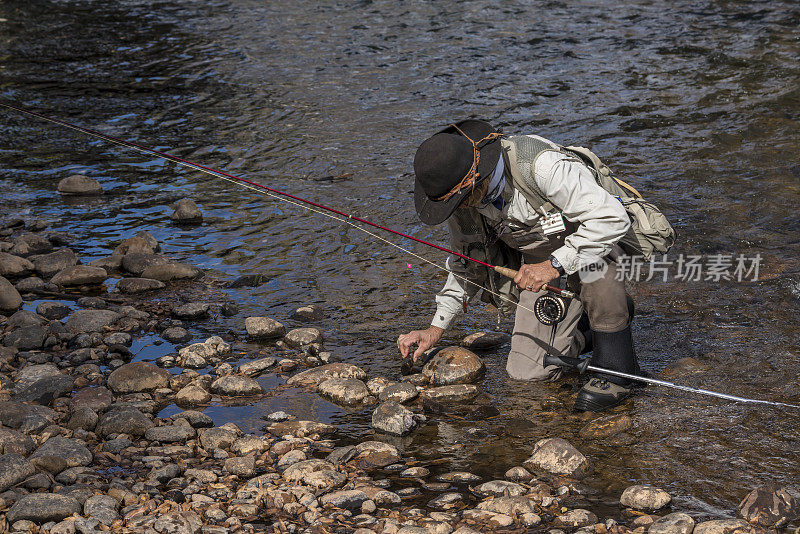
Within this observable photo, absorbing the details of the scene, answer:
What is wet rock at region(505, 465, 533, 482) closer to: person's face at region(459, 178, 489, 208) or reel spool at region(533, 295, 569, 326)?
→ reel spool at region(533, 295, 569, 326)

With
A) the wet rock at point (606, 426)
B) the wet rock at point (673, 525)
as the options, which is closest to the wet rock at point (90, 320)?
the wet rock at point (606, 426)

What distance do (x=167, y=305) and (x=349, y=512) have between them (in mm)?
2748

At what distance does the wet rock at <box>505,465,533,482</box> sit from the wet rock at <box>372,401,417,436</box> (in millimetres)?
640

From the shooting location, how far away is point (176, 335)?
5230mm

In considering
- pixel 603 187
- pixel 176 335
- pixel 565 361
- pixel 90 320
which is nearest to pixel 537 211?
pixel 603 187

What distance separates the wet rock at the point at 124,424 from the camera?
4094mm

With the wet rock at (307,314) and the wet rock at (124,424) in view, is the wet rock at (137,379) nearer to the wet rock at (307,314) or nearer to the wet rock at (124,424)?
the wet rock at (124,424)

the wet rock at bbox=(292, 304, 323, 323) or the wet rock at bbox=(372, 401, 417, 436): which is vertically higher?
the wet rock at bbox=(372, 401, 417, 436)

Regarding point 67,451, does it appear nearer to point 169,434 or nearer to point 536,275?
Answer: point 169,434

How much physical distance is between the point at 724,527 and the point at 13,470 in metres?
2.79

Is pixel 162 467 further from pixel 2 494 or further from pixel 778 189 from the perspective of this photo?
pixel 778 189

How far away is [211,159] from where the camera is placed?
8.91 m

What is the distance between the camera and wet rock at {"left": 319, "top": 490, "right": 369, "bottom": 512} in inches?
137

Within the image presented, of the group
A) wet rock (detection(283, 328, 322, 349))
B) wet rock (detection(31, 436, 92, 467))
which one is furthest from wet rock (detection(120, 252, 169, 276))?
wet rock (detection(31, 436, 92, 467))
